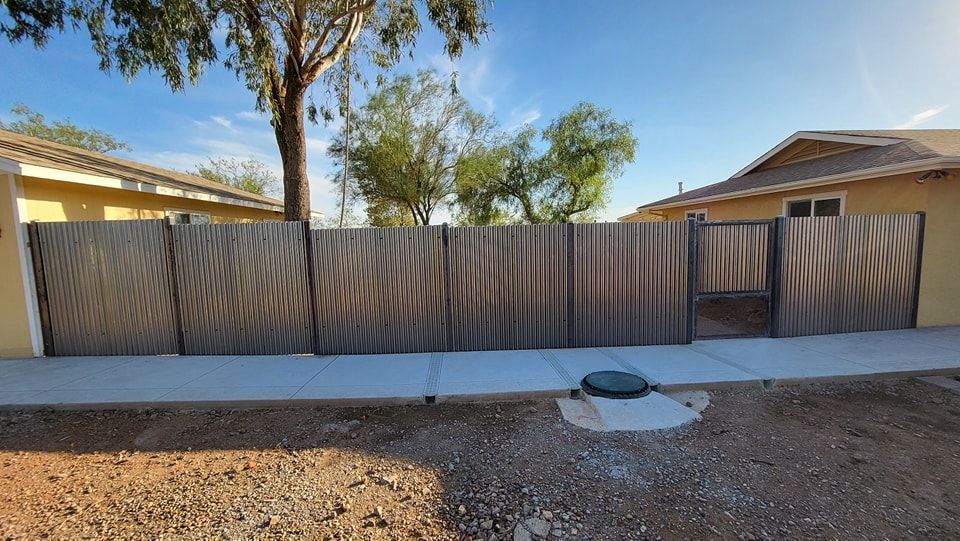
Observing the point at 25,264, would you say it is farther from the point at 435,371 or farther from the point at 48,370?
the point at 435,371

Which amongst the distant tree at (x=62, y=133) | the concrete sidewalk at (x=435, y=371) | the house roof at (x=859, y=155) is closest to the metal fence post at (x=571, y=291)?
the concrete sidewalk at (x=435, y=371)

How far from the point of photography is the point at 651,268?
18.0 feet

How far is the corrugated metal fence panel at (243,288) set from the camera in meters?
5.38

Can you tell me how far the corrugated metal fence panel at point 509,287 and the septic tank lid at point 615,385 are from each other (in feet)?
3.98

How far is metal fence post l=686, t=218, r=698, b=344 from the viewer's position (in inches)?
215

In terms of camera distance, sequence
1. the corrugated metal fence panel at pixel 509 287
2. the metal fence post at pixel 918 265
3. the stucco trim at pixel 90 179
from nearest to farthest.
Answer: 1. the stucco trim at pixel 90 179
2. the corrugated metal fence panel at pixel 509 287
3. the metal fence post at pixel 918 265

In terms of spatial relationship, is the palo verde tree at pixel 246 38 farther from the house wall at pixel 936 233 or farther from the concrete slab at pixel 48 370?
the house wall at pixel 936 233

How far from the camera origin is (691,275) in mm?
5516

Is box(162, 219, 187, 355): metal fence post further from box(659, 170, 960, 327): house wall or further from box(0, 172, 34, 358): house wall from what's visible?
box(659, 170, 960, 327): house wall

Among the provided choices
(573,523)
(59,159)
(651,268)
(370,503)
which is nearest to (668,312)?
(651,268)

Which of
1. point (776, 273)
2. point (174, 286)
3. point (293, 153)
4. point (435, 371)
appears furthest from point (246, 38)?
point (776, 273)

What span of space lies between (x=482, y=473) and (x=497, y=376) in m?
1.69

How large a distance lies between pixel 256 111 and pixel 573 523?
7.91 m

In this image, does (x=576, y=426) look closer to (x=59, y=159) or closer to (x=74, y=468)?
(x=74, y=468)
